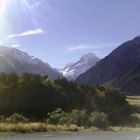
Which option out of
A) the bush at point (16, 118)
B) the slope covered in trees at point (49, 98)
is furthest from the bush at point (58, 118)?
the slope covered in trees at point (49, 98)

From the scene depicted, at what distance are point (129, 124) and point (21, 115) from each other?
29.6 metres

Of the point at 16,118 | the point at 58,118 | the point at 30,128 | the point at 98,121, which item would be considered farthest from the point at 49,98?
the point at 30,128

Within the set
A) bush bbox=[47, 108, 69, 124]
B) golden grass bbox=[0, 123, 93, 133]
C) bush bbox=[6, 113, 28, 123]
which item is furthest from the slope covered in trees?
golden grass bbox=[0, 123, 93, 133]

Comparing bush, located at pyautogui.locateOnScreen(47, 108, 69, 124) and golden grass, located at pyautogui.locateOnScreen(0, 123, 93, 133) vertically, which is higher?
bush, located at pyautogui.locateOnScreen(47, 108, 69, 124)

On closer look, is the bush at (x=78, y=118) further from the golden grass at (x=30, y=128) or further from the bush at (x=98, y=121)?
the golden grass at (x=30, y=128)

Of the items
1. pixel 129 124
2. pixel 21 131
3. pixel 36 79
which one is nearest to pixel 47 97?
pixel 36 79

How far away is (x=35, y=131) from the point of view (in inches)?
2800

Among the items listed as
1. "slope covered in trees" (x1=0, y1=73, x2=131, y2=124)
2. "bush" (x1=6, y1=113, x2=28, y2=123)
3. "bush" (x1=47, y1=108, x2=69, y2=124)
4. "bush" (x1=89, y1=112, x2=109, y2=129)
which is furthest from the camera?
"slope covered in trees" (x1=0, y1=73, x2=131, y2=124)

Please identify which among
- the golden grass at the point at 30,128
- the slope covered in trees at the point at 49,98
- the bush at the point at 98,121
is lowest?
the golden grass at the point at 30,128

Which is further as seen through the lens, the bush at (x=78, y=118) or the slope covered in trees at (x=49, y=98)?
the slope covered in trees at (x=49, y=98)

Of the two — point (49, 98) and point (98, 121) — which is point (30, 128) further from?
point (49, 98)

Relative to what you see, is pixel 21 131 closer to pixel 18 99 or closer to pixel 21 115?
pixel 21 115

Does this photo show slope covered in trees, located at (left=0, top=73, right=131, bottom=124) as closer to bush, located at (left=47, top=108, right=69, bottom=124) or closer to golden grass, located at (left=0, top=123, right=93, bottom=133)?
bush, located at (left=47, top=108, right=69, bottom=124)

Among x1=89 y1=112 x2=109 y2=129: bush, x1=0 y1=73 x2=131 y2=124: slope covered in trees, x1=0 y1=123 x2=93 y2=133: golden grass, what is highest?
x1=0 y1=73 x2=131 y2=124: slope covered in trees
